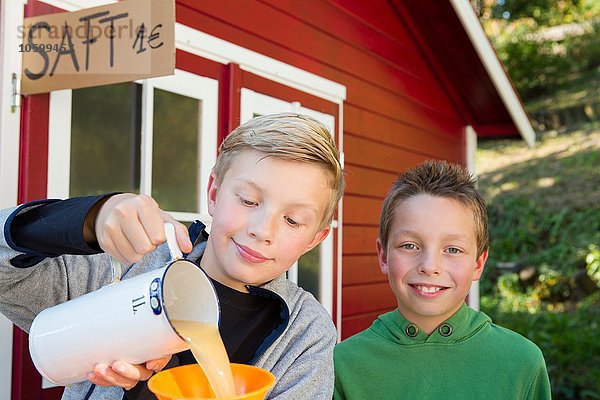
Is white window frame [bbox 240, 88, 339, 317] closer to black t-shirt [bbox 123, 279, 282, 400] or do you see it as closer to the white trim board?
the white trim board

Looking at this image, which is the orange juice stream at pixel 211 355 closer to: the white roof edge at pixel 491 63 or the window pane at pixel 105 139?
the window pane at pixel 105 139

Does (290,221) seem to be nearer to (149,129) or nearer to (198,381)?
(198,381)

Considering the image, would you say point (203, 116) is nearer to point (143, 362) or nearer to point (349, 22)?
point (349, 22)

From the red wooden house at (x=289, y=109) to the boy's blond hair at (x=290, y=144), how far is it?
1.06 meters

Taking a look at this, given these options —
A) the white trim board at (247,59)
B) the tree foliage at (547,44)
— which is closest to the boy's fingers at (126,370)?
the white trim board at (247,59)

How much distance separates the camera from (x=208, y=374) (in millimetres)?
1351

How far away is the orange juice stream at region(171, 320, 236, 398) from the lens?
134cm

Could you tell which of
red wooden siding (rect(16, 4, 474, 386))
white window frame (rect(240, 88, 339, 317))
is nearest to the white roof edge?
red wooden siding (rect(16, 4, 474, 386))

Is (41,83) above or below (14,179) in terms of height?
above

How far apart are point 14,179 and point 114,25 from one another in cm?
68

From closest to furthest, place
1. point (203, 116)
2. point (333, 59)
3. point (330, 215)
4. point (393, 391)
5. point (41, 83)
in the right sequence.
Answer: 1. point (330, 215)
2. point (393, 391)
3. point (41, 83)
4. point (203, 116)
5. point (333, 59)

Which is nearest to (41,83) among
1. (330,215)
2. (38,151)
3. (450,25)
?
(38,151)

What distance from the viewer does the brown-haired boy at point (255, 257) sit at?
1566 millimetres

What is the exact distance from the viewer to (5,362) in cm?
247
